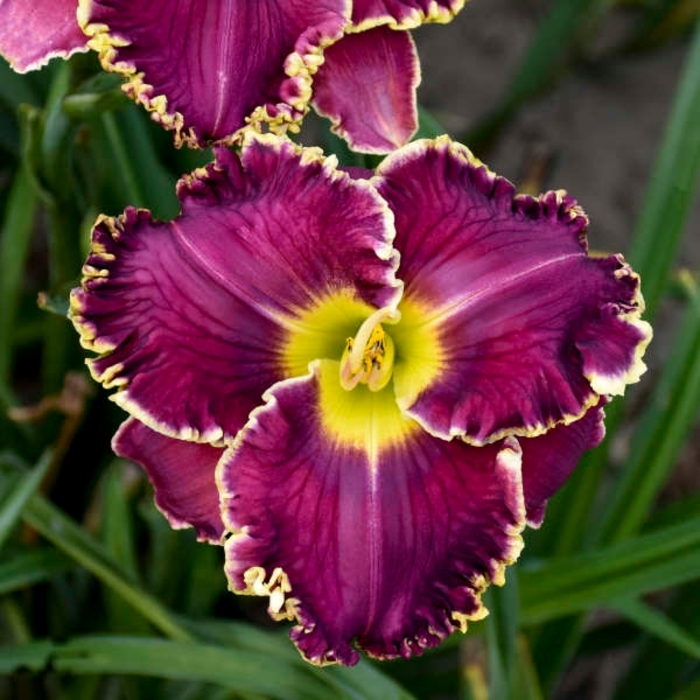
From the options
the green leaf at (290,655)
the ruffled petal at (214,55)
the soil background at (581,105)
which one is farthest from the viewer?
the soil background at (581,105)

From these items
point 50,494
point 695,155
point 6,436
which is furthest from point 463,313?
point 50,494

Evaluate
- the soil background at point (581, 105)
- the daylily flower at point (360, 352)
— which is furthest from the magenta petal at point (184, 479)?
the soil background at point (581, 105)

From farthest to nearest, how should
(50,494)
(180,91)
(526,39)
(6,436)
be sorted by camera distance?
(526,39) → (50,494) → (6,436) → (180,91)

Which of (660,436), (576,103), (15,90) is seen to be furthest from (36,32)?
(576,103)

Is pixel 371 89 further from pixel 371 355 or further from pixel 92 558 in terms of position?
pixel 92 558

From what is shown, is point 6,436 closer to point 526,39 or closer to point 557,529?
point 557,529

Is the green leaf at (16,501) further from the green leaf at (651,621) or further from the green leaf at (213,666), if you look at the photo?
the green leaf at (651,621)
